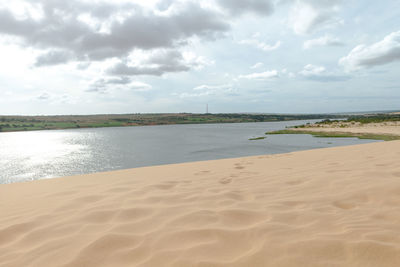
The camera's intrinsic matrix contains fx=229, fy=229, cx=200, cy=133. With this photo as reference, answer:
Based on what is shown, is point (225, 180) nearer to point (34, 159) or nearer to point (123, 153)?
point (123, 153)

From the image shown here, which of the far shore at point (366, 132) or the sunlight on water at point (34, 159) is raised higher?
the far shore at point (366, 132)

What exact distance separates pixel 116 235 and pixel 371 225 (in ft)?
10.6

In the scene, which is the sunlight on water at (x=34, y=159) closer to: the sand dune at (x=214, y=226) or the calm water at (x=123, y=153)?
the calm water at (x=123, y=153)

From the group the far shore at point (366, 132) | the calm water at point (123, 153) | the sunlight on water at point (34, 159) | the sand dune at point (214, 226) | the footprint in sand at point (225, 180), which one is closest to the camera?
the sand dune at point (214, 226)

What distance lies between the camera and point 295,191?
4738 mm

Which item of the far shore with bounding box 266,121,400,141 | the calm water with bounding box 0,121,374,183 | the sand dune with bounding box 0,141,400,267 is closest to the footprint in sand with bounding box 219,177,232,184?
the sand dune with bounding box 0,141,400,267

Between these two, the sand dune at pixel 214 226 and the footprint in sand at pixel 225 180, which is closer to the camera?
the sand dune at pixel 214 226

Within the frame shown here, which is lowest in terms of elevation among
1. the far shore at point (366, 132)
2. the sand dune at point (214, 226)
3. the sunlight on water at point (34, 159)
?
the sunlight on water at point (34, 159)

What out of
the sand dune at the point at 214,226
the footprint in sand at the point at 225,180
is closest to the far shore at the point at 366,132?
the footprint in sand at the point at 225,180

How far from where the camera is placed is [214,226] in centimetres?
310

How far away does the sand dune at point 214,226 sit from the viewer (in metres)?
2.36

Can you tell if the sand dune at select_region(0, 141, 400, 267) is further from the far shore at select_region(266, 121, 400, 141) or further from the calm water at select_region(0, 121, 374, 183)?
the far shore at select_region(266, 121, 400, 141)

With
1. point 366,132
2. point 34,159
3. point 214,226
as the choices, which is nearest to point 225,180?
point 214,226

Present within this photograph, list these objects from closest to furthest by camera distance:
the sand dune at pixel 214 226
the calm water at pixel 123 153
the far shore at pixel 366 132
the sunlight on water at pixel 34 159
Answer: the sand dune at pixel 214 226, the sunlight on water at pixel 34 159, the calm water at pixel 123 153, the far shore at pixel 366 132
